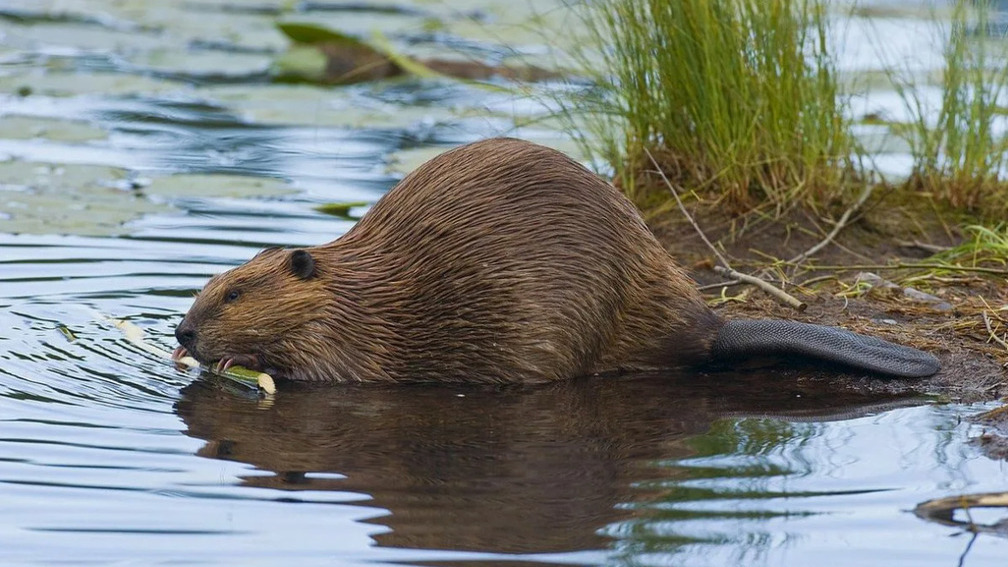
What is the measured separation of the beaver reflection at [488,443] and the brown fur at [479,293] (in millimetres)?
93

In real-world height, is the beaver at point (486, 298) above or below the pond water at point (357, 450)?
above

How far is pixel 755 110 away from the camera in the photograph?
511 centimetres

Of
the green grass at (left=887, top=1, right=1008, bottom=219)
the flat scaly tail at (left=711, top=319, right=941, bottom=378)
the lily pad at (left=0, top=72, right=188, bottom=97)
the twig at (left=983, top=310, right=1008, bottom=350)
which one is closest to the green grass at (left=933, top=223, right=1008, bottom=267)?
the green grass at (left=887, top=1, right=1008, bottom=219)

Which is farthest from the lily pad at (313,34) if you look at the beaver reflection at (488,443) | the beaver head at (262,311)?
the beaver reflection at (488,443)

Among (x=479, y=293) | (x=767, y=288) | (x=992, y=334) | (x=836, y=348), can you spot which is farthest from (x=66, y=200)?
(x=992, y=334)

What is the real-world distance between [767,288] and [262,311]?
59.7 inches

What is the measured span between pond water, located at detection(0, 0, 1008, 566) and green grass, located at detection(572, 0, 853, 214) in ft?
4.09

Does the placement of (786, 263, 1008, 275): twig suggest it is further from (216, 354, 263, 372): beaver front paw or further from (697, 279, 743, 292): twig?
(216, 354, 263, 372): beaver front paw

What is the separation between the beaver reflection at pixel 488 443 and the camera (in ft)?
9.24

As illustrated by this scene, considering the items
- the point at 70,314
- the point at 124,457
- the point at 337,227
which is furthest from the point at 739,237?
the point at 124,457

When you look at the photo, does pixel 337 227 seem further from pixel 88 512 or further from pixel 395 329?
pixel 88 512

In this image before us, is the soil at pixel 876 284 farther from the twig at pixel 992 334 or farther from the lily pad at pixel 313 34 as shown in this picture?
the lily pad at pixel 313 34

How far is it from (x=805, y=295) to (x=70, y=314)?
2.25 m

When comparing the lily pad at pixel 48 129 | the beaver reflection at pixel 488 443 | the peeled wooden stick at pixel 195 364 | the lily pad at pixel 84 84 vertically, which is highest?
the lily pad at pixel 84 84
